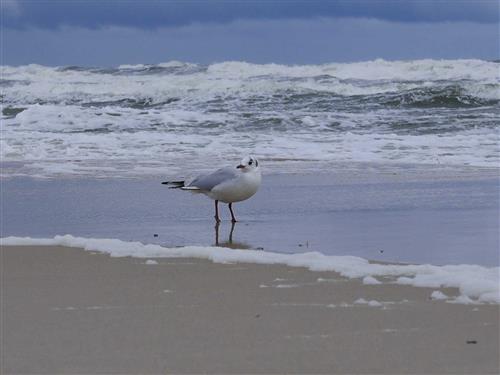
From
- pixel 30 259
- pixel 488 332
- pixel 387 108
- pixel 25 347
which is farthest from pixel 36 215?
pixel 387 108

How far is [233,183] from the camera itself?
702cm

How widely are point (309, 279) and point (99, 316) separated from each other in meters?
1.11

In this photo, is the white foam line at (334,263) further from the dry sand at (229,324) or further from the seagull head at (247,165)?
the seagull head at (247,165)

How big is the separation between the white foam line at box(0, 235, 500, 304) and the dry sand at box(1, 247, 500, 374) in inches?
4.2

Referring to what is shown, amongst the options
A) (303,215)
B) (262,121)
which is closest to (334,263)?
(303,215)

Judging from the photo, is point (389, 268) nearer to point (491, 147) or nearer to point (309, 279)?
point (309, 279)

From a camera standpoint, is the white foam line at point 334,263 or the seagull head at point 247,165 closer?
the white foam line at point 334,263

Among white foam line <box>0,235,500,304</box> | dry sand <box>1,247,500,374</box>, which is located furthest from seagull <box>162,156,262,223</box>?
dry sand <box>1,247,500,374</box>

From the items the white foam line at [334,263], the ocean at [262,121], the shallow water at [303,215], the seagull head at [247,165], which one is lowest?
the ocean at [262,121]

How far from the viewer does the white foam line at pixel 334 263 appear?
425cm

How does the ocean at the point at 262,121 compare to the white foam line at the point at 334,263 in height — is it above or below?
below

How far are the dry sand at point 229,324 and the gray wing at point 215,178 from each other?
7.25 feet

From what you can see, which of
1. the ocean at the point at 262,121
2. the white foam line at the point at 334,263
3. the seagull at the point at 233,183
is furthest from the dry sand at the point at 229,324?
the ocean at the point at 262,121

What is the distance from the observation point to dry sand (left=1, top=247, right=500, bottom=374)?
10.7ft
